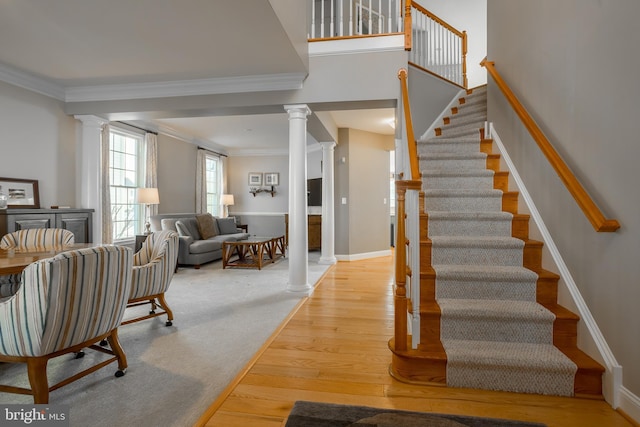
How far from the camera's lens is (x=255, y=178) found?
8758 mm

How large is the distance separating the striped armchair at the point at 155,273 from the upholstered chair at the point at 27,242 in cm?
68

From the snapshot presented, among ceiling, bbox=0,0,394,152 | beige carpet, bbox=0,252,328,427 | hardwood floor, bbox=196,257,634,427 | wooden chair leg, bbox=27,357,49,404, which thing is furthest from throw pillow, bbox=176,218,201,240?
wooden chair leg, bbox=27,357,49,404

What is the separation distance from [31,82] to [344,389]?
15.5 ft

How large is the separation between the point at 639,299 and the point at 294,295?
2.97 m

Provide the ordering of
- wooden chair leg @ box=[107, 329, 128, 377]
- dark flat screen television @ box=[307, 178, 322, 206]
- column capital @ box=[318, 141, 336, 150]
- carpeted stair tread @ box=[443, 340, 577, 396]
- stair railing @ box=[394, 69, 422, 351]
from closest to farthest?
carpeted stair tread @ box=[443, 340, 577, 396], stair railing @ box=[394, 69, 422, 351], wooden chair leg @ box=[107, 329, 128, 377], column capital @ box=[318, 141, 336, 150], dark flat screen television @ box=[307, 178, 322, 206]

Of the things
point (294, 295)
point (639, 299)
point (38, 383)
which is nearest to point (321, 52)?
point (294, 295)

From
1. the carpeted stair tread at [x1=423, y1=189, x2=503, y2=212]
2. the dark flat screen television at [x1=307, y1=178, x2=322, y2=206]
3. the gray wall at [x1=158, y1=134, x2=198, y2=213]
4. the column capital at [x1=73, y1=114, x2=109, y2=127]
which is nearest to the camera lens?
the carpeted stair tread at [x1=423, y1=189, x2=503, y2=212]

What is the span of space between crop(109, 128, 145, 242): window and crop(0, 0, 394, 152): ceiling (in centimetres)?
139

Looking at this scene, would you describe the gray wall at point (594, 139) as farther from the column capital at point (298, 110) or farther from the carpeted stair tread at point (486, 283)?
the column capital at point (298, 110)

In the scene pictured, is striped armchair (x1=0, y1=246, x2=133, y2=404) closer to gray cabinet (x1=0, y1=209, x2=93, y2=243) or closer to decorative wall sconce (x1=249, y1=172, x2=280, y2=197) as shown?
gray cabinet (x1=0, y1=209, x2=93, y2=243)

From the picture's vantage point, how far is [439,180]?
295 centimetres

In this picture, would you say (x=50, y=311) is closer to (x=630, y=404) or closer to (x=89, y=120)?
(x=630, y=404)

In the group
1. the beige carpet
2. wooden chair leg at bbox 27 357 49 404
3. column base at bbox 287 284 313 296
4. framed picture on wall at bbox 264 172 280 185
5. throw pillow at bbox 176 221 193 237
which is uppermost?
framed picture on wall at bbox 264 172 280 185

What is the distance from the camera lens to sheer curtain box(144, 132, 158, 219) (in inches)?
226
